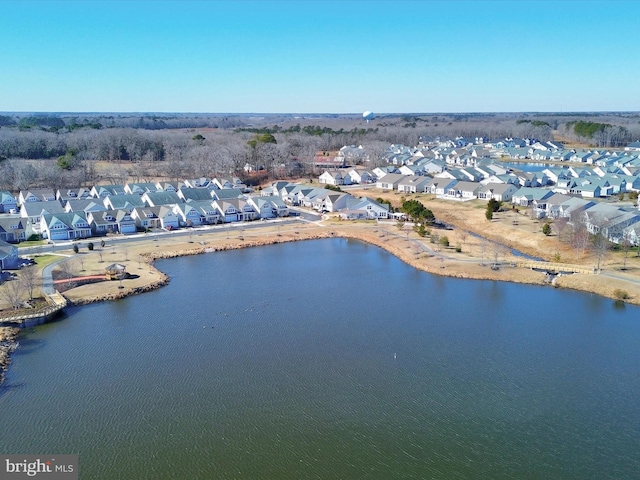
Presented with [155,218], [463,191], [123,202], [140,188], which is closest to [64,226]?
[155,218]

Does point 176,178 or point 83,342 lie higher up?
point 176,178

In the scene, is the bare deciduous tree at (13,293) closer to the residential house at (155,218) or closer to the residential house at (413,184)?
the residential house at (155,218)

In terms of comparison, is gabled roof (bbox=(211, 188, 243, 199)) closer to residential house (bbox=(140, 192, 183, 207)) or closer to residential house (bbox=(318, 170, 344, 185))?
residential house (bbox=(140, 192, 183, 207))

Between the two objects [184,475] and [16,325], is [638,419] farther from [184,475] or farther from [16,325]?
[16,325]

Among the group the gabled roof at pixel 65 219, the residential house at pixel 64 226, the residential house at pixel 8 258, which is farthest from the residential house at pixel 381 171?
the residential house at pixel 8 258

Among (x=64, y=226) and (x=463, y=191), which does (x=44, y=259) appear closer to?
(x=64, y=226)

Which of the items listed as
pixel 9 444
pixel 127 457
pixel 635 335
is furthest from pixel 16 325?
pixel 635 335

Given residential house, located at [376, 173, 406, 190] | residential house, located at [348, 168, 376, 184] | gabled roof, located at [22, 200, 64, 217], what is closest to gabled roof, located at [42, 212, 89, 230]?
gabled roof, located at [22, 200, 64, 217]
